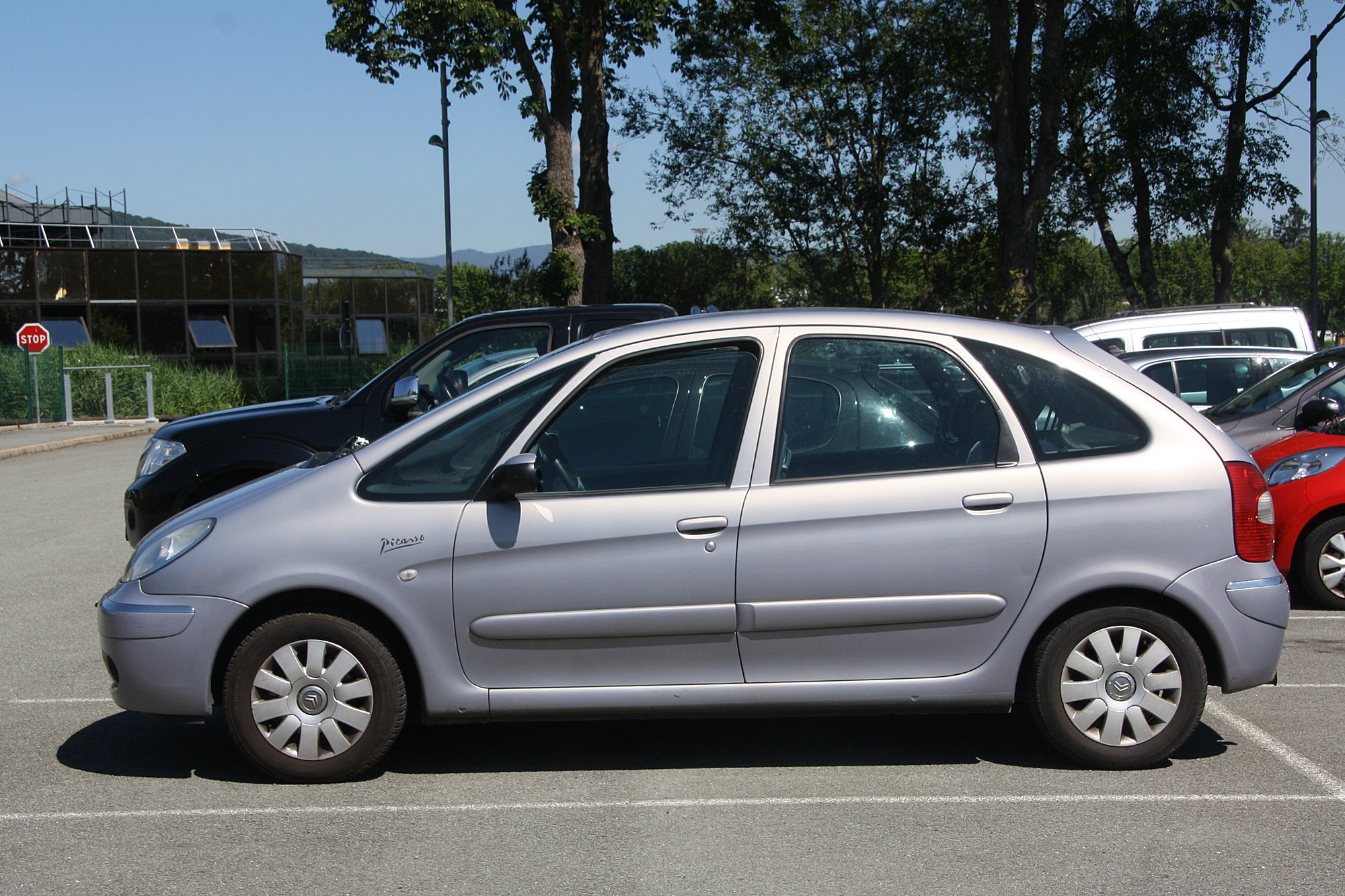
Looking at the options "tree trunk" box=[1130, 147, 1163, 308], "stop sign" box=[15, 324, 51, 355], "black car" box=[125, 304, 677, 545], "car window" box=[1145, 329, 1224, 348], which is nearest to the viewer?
"black car" box=[125, 304, 677, 545]

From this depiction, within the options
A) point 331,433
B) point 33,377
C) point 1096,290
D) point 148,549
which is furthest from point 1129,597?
point 1096,290

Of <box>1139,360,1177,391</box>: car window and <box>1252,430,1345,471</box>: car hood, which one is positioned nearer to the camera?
<box>1252,430,1345,471</box>: car hood

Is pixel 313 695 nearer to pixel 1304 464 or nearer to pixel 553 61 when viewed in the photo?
pixel 1304 464

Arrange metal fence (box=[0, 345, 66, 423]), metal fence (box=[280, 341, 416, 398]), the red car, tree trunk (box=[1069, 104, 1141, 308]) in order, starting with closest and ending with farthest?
the red car
metal fence (box=[0, 345, 66, 423])
tree trunk (box=[1069, 104, 1141, 308])
metal fence (box=[280, 341, 416, 398])

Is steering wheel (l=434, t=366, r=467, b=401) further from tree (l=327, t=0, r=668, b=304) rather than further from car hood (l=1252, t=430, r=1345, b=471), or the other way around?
tree (l=327, t=0, r=668, b=304)

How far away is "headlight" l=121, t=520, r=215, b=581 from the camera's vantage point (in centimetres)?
458

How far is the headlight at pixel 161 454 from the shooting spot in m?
7.59

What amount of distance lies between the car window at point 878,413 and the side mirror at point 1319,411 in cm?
445

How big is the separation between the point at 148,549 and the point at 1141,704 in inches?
149

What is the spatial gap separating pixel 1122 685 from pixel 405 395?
4212mm

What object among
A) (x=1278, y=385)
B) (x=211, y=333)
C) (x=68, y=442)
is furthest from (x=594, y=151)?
A: (x=211, y=333)

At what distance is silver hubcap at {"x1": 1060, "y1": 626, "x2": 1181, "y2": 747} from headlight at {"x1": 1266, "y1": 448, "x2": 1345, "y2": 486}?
3492mm

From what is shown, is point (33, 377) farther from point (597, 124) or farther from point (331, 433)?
point (331, 433)

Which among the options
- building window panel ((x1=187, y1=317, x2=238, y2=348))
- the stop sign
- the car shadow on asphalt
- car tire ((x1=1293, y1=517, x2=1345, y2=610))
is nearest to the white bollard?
the stop sign
